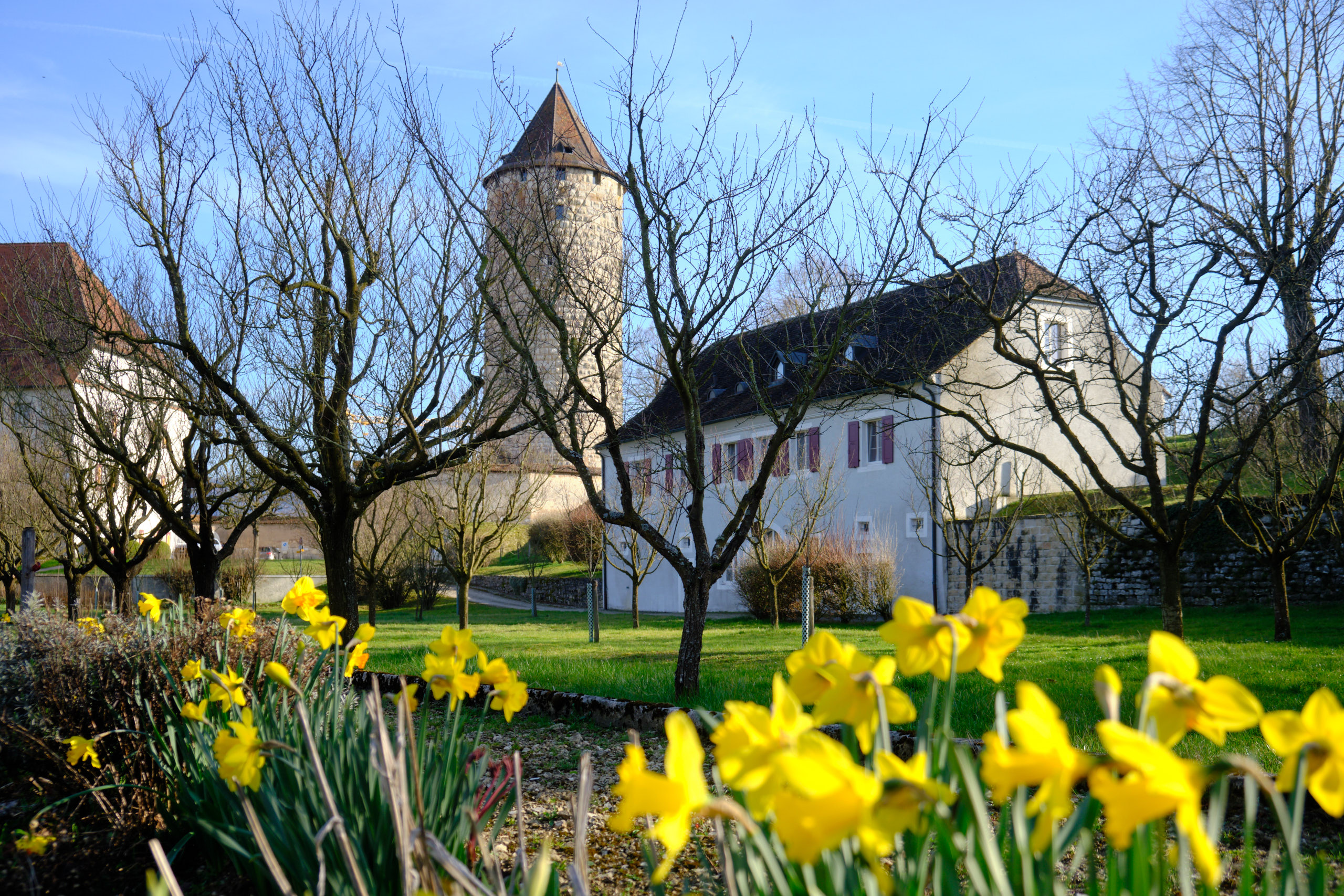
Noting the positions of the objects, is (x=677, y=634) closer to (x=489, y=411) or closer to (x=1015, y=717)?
(x=489, y=411)

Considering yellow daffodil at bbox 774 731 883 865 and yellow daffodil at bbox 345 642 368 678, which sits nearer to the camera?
yellow daffodil at bbox 774 731 883 865

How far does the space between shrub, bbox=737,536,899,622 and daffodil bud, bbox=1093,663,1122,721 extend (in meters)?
16.9

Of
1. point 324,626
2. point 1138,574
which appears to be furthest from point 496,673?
point 1138,574

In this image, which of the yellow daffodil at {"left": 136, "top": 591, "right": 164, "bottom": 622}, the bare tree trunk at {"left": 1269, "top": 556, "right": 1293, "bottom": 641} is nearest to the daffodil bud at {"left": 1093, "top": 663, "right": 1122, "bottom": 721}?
the yellow daffodil at {"left": 136, "top": 591, "right": 164, "bottom": 622}

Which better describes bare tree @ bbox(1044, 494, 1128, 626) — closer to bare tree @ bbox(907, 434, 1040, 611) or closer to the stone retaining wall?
bare tree @ bbox(907, 434, 1040, 611)

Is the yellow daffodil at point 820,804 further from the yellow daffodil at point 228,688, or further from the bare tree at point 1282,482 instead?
the bare tree at point 1282,482

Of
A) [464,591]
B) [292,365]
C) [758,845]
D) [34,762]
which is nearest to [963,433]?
[464,591]

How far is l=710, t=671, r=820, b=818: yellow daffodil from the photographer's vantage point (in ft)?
3.12

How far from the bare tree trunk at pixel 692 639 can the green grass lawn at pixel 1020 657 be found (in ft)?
0.49

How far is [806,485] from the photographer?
2031 centimetres

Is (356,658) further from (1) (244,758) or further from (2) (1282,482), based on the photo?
(2) (1282,482)

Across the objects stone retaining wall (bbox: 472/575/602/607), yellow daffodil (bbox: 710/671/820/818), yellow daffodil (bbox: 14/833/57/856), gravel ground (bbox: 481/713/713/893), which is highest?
yellow daffodil (bbox: 710/671/820/818)

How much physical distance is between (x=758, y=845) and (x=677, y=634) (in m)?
14.7

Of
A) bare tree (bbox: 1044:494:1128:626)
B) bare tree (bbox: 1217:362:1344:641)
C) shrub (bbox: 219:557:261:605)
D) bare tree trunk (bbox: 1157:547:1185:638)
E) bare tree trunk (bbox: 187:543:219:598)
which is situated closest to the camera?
bare tree trunk (bbox: 1157:547:1185:638)
